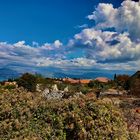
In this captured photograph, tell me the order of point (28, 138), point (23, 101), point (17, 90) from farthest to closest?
point (17, 90)
point (23, 101)
point (28, 138)

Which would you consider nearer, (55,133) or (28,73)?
(55,133)

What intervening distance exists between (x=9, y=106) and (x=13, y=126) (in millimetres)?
748

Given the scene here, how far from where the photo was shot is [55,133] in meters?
10.0

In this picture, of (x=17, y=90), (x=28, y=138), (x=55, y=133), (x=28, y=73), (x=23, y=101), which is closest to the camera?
(x=28, y=138)

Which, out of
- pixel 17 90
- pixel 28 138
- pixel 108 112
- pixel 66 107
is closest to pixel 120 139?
pixel 108 112

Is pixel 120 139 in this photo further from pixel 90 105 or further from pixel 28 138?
pixel 28 138

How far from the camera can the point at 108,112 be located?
1039cm

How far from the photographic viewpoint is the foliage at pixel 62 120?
9844 mm

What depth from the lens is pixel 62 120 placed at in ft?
33.5

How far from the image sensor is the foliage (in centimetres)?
984

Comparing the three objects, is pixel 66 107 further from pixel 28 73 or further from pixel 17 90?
pixel 28 73

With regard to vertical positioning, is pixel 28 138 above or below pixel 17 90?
below

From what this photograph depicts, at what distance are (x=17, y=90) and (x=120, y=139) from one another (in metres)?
3.19

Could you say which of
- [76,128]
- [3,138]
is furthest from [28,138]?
[76,128]
